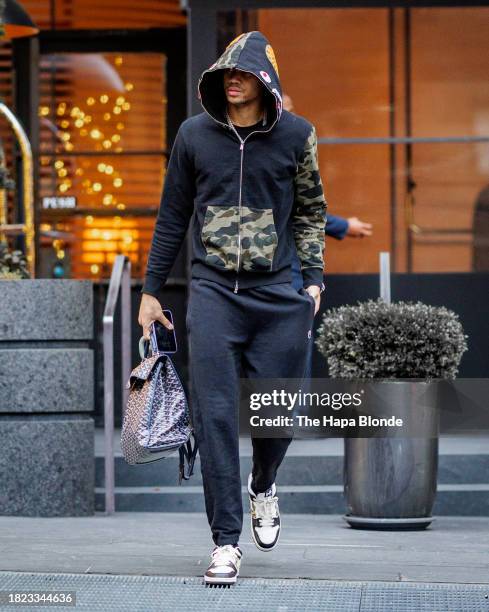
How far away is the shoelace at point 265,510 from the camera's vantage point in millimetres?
5305

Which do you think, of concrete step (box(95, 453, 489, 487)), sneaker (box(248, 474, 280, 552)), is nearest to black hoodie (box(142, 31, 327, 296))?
sneaker (box(248, 474, 280, 552))

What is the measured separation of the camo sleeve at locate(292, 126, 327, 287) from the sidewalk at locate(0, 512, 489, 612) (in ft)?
3.73

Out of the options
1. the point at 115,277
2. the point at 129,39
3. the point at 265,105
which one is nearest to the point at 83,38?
the point at 129,39

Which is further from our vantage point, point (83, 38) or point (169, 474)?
point (83, 38)

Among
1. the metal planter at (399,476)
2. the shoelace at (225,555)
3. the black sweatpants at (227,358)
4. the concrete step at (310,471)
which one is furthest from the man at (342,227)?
the shoelace at (225,555)

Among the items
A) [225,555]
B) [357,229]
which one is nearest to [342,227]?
[357,229]

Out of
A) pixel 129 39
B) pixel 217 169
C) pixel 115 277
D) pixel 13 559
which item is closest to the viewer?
pixel 217 169

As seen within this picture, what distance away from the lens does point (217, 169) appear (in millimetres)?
5008

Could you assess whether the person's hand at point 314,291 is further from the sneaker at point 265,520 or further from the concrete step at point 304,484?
the concrete step at point 304,484

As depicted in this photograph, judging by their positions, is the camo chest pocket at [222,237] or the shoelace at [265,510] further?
the shoelace at [265,510]

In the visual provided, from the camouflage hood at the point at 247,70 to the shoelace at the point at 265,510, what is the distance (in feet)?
4.71

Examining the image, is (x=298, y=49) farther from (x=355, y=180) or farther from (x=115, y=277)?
(x=115, y=277)

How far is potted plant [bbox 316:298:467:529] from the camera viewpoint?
675 cm

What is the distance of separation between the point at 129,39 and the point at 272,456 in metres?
7.08
